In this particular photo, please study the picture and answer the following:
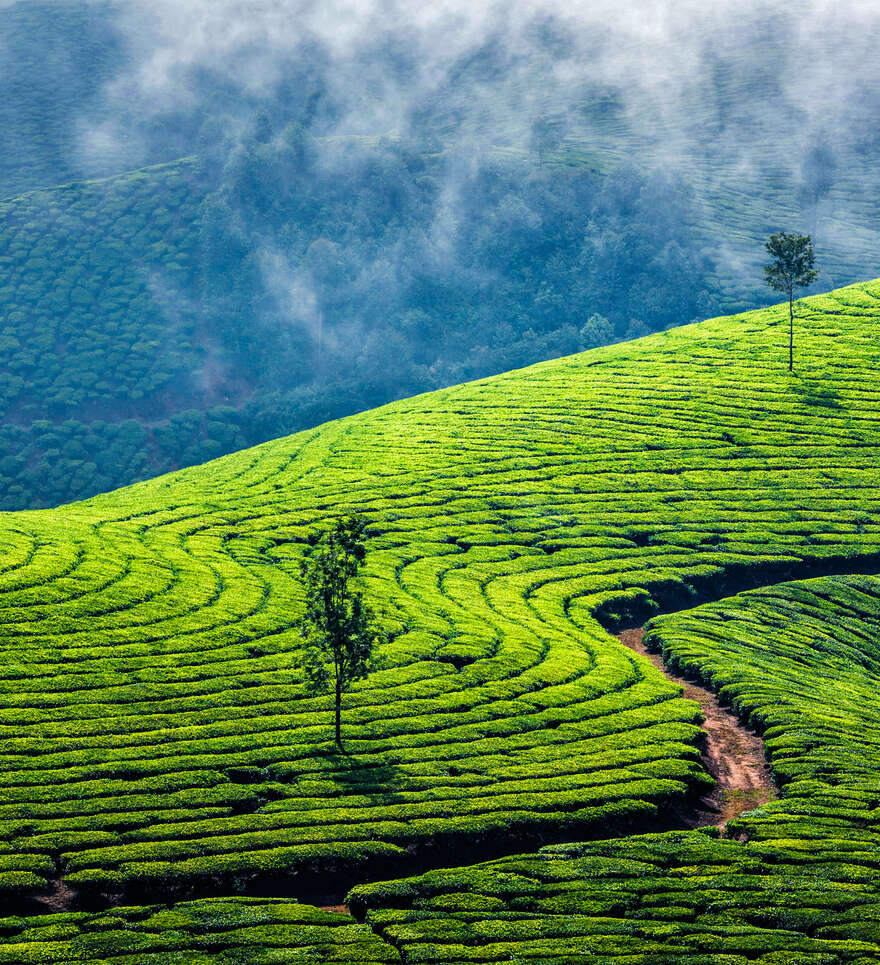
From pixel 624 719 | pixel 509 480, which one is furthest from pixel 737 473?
pixel 624 719

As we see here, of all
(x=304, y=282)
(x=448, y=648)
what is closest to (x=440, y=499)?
(x=448, y=648)

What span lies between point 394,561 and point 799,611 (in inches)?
847

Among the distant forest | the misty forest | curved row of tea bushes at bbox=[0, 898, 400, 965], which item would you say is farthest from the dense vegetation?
curved row of tea bushes at bbox=[0, 898, 400, 965]

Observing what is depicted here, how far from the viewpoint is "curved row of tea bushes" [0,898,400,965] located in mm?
27812

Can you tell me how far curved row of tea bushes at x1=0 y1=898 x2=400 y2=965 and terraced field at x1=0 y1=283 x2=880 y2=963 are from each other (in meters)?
A: 0.96

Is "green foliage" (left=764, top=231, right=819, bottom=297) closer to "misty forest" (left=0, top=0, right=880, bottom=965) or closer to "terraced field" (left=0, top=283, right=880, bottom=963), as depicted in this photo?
"misty forest" (left=0, top=0, right=880, bottom=965)

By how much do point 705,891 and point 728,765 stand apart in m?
12.7

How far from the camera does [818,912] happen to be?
29578 millimetres

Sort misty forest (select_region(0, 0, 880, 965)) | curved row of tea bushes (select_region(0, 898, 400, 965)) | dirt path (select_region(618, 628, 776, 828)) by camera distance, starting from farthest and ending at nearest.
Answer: dirt path (select_region(618, 628, 776, 828))
misty forest (select_region(0, 0, 880, 965))
curved row of tea bushes (select_region(0, 898, 400, 965))

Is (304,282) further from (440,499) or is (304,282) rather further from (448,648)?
(448,648)

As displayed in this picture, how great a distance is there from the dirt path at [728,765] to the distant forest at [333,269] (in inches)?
3307

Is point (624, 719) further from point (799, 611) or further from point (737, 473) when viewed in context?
point (737, 473)

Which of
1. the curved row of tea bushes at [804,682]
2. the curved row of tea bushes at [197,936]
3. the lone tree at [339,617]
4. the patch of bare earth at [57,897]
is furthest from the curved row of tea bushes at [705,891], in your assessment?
the lone tree at [339,617]

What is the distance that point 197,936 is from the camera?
29.0 m
